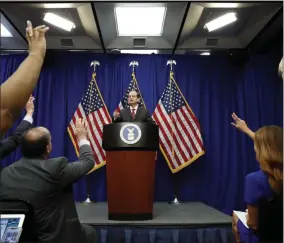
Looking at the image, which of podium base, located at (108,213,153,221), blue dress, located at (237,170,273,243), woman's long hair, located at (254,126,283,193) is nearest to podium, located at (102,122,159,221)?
podium base, located at (108,213,153,221)

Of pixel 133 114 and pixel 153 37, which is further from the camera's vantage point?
pixel 153 37

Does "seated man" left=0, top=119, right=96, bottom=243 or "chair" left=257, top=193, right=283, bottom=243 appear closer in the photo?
"chair" left=257, top=193, right=283, bottom=243

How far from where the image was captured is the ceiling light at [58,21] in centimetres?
371

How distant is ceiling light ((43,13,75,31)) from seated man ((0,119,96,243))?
8.46 feet

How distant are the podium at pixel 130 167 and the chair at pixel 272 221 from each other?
1567 mm

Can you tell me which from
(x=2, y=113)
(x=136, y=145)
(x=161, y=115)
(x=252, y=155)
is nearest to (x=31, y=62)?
(x=2, y=113)

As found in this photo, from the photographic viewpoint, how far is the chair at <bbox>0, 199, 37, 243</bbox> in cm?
118

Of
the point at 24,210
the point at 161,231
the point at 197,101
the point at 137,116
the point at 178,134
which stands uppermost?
the point at 197,101

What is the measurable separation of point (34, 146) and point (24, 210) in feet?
1.20

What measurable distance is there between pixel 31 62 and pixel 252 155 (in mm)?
4312

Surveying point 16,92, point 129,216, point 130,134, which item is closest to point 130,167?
point 130,134

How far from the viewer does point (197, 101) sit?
4504mm

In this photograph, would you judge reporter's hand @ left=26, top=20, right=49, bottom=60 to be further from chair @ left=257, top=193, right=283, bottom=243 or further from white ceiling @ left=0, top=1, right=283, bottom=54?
white ceiling @ left=0, top=1, right=283, bottom=54

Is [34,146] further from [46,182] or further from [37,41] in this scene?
[37,41]
